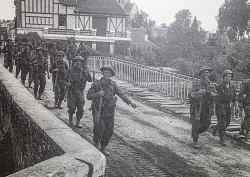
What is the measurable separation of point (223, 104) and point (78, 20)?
100 feet

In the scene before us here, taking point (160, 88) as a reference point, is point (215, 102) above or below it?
above

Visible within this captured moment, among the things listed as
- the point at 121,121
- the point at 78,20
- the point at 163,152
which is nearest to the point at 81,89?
the point at 121,121

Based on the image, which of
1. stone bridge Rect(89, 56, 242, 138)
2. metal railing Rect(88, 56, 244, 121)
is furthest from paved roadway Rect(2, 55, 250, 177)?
metal railing Rect(88, 56, 244, 121)

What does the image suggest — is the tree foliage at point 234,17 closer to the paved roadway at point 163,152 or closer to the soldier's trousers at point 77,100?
the paved roadway at point 163,152

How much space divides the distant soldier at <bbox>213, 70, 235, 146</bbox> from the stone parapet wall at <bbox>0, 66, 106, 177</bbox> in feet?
15.7

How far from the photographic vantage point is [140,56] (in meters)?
35.2

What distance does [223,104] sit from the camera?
32.9 feet

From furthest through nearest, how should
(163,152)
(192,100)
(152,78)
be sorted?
(152,78)
(192,100)
(163,152)

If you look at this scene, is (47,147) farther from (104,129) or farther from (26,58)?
(26,58)

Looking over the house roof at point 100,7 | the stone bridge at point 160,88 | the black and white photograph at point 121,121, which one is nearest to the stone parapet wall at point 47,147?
the black and white photograph at point 121,121

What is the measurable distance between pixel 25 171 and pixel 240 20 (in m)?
41.0

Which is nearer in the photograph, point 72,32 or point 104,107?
point 104,107

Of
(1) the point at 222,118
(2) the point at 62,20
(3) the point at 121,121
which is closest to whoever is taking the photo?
(1) the point at 222,118

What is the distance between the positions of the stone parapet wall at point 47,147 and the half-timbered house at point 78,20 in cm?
2834
